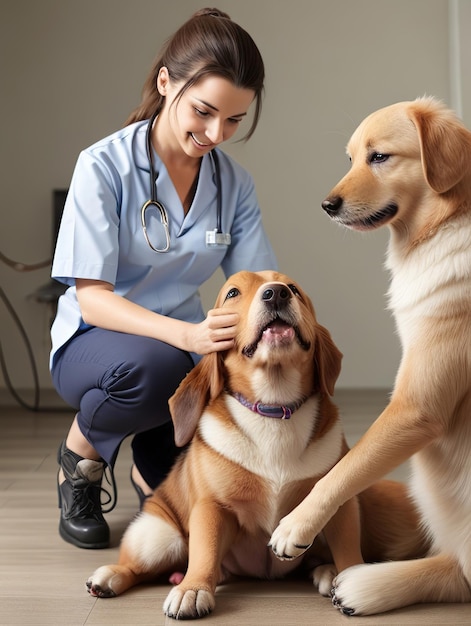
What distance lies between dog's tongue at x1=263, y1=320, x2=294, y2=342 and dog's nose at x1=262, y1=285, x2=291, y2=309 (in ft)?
0.12

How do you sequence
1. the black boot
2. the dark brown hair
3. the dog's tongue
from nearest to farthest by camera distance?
the dog's tongue → the dark brown hair → the black boot

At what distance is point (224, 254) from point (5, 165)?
9.01ft

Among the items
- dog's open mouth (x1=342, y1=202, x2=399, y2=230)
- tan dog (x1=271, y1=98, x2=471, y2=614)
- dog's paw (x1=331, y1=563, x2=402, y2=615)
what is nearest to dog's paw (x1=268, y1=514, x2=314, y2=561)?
tan dog (x1=271, y1=98, x2=471, y2=614)

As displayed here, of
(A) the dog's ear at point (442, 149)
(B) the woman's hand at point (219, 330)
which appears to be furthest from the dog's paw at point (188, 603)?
(A) the dog's ear at point (442, 149)

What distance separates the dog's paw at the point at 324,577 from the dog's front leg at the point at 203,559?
194 millimetres

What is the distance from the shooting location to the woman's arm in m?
1.68

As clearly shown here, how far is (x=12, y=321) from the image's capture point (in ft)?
15.3

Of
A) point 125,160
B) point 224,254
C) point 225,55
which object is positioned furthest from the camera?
point 224,254

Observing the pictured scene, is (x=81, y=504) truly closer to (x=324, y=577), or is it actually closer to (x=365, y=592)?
(x=324, y=577)

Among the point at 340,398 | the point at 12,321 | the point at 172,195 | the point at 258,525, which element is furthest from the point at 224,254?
the point at 12,321

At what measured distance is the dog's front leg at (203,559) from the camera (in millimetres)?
1501

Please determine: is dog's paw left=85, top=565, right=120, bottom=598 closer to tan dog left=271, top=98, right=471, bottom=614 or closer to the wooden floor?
the wooden floor

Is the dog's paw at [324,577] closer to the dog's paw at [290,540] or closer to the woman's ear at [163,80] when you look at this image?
the dog's paw at [290,540]

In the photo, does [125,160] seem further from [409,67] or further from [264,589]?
[409,67]
